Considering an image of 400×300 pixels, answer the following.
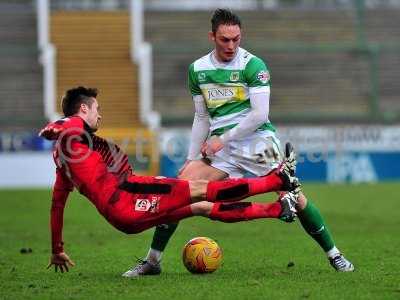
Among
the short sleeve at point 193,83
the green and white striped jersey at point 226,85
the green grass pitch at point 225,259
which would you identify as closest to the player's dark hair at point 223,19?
the green and white striped jersey at point 226,85

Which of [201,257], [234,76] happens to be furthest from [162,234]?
[234,76]

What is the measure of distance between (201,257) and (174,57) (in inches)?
936

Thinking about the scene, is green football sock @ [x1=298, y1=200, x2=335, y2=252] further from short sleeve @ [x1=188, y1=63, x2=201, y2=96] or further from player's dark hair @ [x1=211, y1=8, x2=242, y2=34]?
player's dark hair @ [x1=211, y1=8, x2=242, y2=34]

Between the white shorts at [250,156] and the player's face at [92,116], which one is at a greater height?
the player's face at [92,116]

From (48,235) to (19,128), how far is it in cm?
1479

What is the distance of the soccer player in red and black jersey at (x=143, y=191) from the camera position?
28.8 ft

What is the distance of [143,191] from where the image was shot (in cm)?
886

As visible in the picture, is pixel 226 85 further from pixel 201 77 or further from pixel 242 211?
pixel 242 211

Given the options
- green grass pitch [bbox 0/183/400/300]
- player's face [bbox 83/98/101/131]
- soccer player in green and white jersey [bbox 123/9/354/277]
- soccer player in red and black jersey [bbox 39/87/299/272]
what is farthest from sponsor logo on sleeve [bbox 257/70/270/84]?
green grass pitch [bbox 0/183/400/300]

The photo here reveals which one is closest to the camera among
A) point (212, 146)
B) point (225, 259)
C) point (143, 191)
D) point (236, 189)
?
point (236, 189)

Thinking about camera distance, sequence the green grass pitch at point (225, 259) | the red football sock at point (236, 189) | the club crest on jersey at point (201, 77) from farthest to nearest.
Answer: the club crest on jersey at point (201, 77) < the red football sock at point (236, 189) < the green grass pitch at point (225, 259)

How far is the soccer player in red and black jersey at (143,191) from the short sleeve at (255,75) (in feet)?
2.29

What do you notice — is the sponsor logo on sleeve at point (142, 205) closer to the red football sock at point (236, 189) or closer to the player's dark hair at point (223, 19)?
the red football sock at point (236, 189)

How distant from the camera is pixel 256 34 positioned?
111 feet
